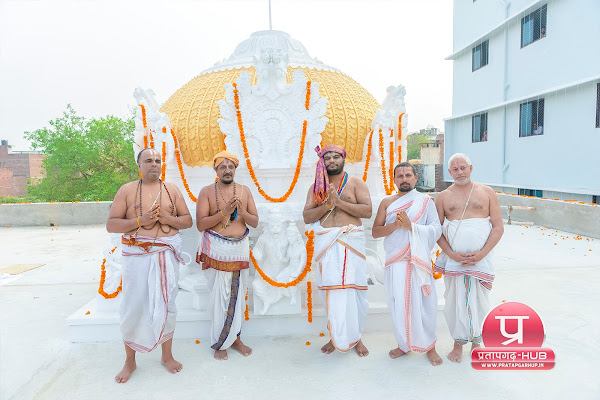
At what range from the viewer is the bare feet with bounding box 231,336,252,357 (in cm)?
353

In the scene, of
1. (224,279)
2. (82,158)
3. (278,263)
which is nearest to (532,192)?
(278,263)

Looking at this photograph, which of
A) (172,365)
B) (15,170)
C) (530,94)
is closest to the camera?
(172,365)

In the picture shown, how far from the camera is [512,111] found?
13.2 metres

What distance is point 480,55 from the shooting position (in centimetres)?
1510

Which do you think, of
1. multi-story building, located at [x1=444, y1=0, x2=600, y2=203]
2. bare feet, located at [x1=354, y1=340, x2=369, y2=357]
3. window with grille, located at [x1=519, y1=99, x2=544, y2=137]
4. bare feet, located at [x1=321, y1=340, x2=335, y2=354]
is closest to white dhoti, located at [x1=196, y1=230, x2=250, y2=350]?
bare feet, located at [x1=321, y1=340, x2=335, y2=354]

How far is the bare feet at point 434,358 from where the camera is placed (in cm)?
330

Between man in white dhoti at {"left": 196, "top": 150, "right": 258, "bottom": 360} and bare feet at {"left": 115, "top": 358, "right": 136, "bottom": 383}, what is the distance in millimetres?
652

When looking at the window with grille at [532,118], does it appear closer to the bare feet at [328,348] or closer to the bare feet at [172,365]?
the bare feet at [328,348]

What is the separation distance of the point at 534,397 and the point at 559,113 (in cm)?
1062

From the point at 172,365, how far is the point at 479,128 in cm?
1470

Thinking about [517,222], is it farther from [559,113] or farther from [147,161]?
[147,161]

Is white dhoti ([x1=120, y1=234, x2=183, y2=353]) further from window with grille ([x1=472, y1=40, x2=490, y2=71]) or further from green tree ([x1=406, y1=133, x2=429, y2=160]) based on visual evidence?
green tree ([x1=406, y1=133, x2=429, y2=160])

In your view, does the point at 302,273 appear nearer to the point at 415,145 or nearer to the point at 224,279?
the point at 224,279

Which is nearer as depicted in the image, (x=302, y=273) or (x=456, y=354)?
(x=456, y=354)
